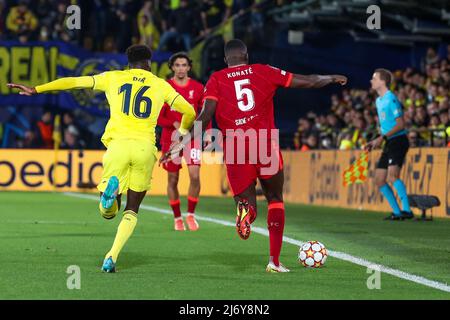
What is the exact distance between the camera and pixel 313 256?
10469mm

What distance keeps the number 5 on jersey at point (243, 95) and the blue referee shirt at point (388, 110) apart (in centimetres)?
847

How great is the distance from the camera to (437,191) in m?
20.6

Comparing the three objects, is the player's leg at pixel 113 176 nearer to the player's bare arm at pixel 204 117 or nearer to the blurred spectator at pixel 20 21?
the player's bare arm at pixel 204 117

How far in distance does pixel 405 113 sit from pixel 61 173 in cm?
1055

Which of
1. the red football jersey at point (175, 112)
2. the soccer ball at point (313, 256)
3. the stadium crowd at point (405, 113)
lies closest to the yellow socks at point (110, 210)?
the soccer ball at point (313, 256)

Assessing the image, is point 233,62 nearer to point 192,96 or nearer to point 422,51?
point 192,96

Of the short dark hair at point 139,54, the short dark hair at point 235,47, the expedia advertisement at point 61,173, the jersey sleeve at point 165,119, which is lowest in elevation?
the expedia advertisement at point 61,173

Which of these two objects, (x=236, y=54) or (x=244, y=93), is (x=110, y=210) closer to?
(x=244, y=93)

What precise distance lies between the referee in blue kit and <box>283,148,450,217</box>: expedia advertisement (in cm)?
123

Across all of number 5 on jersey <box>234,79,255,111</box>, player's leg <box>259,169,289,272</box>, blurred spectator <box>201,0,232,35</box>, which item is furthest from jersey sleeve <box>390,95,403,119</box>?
blurred spectator <box>201,0,232,35</box>

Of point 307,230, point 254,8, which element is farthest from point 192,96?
point 254,8

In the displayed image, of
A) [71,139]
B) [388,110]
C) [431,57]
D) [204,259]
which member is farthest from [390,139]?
[71,139]

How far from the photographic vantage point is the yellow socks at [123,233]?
9.99 meters

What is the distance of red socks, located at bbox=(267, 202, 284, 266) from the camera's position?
10188 mm
